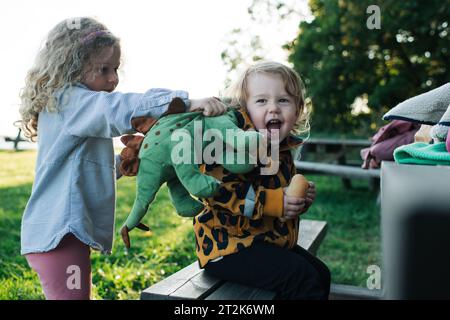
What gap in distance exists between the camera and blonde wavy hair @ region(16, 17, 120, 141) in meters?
2.02

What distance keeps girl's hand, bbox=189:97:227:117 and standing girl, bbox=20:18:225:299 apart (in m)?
0.34

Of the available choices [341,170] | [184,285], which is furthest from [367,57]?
[184,285]

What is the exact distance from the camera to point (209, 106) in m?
1.74

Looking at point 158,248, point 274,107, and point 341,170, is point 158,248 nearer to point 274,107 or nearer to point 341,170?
point 341,170

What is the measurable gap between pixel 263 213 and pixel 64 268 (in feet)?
2.58

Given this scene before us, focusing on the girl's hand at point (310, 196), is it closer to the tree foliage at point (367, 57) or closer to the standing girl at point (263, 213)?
the standing girl at point (263, 213)

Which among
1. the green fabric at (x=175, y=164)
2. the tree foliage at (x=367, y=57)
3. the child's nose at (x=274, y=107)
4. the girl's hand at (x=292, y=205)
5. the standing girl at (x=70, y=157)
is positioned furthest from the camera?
the tree foliage at (x=367, y=57)

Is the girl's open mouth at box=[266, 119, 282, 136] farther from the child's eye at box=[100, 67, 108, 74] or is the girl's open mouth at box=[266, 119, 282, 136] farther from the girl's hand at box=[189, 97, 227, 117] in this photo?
the child's eye at box=[100, 67, 108, 74]

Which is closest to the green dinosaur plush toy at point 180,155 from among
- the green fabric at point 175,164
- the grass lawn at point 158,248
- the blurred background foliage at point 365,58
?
the green fabric at point 175,164

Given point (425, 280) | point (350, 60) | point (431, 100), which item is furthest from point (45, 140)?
point (350, 60)

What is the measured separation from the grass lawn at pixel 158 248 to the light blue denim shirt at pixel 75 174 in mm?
1138

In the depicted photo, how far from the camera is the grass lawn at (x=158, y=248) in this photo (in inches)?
129
